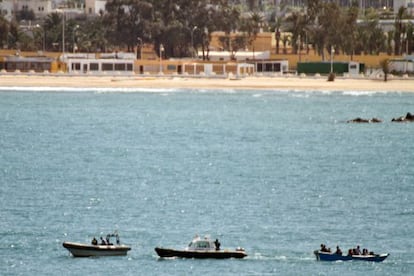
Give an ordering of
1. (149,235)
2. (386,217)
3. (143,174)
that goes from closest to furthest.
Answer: (149,235), (386,217), (143,174)

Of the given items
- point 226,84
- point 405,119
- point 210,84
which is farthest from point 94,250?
point 226,84

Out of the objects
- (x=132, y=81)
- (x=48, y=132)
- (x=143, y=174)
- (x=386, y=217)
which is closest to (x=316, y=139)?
(x=48, y=132)

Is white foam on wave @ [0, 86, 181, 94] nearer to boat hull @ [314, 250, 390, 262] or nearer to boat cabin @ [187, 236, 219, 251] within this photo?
boat cabin @ [187, 236, 219, 251]

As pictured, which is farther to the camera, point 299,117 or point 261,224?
point 299,117

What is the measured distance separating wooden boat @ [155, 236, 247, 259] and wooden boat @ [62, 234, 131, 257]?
54.8 inches

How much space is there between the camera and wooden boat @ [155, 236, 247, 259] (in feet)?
208

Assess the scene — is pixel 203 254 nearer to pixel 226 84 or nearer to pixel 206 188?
pixel 206 188

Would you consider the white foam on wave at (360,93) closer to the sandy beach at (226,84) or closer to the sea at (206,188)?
the sandy beach at (226,84)

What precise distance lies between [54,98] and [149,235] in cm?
10546

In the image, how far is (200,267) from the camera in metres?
62.2

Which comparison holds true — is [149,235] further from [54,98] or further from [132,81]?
[132,81]

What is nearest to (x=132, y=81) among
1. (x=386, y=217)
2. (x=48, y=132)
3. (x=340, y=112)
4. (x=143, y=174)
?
(x=340, y=112)

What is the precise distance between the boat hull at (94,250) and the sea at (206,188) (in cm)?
26

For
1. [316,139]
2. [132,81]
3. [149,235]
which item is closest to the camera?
[149,235]
